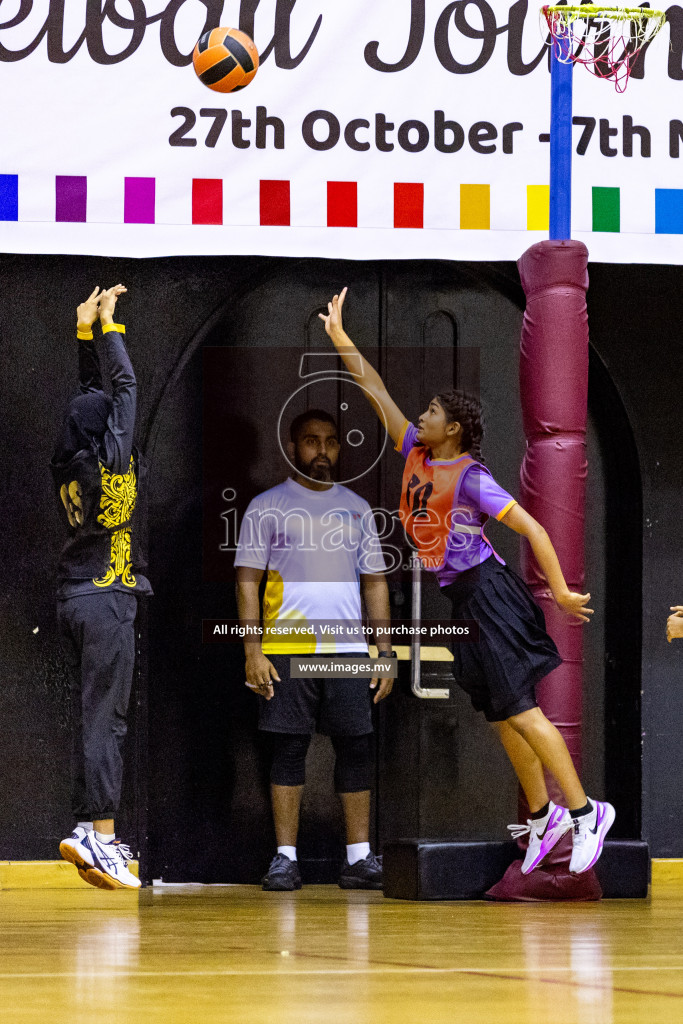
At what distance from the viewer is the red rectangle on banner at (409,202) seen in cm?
580

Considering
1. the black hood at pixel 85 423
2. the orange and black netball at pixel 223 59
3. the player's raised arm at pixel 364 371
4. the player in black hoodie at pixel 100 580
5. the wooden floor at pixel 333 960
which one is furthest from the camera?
the player's raised arm at pixel 364 371

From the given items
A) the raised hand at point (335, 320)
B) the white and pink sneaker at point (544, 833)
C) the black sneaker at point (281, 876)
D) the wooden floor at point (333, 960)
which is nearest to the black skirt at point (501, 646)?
the white and pink sneaker at point (544, 833)

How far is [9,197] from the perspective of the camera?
5652 mm

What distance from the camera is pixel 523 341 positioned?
19.7 ft

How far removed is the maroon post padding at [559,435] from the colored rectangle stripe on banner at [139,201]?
1464mm

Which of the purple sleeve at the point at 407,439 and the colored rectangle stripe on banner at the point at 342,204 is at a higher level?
the colored rectangle stripe on banner at the point at 342,204

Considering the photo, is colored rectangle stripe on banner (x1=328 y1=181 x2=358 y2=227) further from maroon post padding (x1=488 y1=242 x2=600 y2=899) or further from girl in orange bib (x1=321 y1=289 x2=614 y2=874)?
girl in orange bib (x1=321 y1=289 x2=614 y2=874)

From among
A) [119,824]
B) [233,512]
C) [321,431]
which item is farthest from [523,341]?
[119,824]

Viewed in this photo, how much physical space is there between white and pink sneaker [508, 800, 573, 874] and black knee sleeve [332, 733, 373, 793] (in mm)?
694

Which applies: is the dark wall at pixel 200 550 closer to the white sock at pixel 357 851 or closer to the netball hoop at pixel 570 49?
the white sock at pixel 357 851

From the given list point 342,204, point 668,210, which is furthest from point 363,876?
point 668,210

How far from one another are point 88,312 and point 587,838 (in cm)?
285

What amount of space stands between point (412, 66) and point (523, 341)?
1.15 m

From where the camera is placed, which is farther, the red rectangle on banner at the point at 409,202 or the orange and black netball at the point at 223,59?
the red rectangle on banner at the point at 409,202
